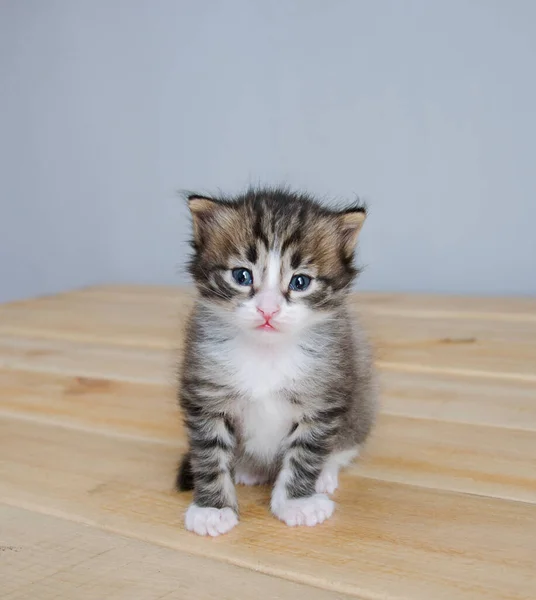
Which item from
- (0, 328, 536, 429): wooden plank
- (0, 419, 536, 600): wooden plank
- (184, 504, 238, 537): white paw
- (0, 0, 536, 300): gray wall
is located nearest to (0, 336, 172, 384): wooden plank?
(0, 328, 536, 429): wooden plank

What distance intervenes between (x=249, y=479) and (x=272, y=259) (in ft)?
1.69

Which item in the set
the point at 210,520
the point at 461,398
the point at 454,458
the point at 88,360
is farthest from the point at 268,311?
the point at 88,360

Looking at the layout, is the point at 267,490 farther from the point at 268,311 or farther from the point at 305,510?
the point at 268,311

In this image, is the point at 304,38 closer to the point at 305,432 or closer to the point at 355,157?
the point at 355,157

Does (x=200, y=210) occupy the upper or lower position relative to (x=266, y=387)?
upper

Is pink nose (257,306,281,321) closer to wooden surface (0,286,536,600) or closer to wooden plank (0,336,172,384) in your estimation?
wooden surface (0,286,536,600)

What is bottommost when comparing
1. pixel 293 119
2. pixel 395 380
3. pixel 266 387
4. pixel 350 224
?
pixel 395 380

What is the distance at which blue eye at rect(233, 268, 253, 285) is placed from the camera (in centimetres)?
138

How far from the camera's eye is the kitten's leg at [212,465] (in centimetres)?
142

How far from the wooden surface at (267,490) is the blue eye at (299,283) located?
1.39ft

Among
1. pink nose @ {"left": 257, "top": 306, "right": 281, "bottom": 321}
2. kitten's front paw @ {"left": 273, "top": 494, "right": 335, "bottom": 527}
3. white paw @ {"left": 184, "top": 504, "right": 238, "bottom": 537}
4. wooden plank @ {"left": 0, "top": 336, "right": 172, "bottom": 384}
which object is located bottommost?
wooden plank @ {"left": 0, "top": 336, "right": 172, "bottom": 384}

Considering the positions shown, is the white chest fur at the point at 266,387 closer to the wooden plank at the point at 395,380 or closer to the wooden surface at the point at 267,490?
the wooden surface at the point at 267,490

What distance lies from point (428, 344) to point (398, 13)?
139cm

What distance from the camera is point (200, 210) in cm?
149
